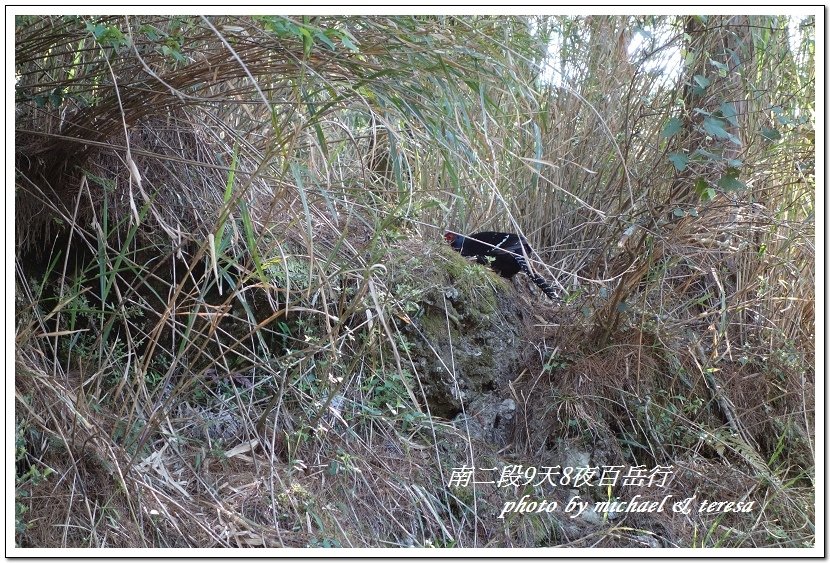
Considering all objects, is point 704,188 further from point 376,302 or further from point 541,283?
point 376,302

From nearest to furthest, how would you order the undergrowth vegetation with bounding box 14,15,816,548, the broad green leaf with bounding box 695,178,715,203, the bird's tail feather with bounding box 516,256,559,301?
the undergrowth vegetation with bounding box 14,15,816,548 → the broad green leaf with bounding box 695,178,715,203 → the bird's tail feather with bounding box 516,256,559,301

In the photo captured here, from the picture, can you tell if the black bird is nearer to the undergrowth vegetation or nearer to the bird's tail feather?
the bird's tail feather

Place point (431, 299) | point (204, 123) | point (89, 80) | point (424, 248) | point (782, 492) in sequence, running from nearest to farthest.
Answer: point (89, 80)
point (204, 123)
point (782, 492)
point (431, 299)
point (424, 248)

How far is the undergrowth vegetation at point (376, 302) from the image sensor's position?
1.61 metres

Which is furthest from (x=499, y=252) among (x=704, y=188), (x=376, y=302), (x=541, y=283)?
(x=376, y=302)

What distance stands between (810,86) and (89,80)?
7.58ft

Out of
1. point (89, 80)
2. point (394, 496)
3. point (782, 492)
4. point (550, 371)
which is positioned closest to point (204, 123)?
point (89, 80)

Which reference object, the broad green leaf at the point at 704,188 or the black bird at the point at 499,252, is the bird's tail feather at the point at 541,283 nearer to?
the black bird at the point at 499,252

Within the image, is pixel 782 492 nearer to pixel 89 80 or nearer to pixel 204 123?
pixel 204 123

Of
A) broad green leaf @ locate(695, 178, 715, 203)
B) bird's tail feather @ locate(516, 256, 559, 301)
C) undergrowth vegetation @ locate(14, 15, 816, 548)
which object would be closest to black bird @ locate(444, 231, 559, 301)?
bird's tail feather @ locate(516, 256, 559, 301)

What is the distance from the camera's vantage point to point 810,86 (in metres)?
2.60

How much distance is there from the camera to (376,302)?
144cm

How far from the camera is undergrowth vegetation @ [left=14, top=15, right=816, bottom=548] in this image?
63.4 inches

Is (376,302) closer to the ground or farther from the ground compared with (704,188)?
closer to the ground
